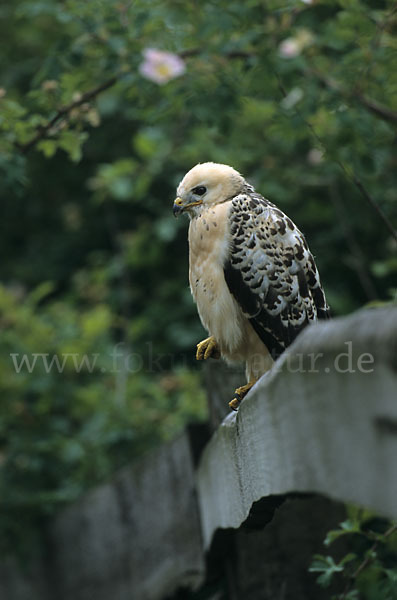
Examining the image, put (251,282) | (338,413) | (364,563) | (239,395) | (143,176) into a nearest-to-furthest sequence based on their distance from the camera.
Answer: (338,413) < (364,563) < (239,395) < (251,282) < (143,176)

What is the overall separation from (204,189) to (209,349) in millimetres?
572

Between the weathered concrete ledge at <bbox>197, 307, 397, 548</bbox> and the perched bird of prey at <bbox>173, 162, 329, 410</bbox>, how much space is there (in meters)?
1.20

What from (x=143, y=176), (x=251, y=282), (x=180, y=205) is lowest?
(x=251, y=282)

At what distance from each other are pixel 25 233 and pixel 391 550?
4.56 meters

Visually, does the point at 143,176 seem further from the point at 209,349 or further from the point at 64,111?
the point at 209,349

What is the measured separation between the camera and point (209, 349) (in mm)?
2691

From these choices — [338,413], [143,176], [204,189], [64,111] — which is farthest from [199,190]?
[338,413]

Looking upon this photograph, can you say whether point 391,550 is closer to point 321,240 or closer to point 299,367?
point 299,367

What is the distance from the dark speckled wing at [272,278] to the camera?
2523mm

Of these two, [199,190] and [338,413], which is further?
[199,190]

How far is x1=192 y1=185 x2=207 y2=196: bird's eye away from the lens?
9.05 ft

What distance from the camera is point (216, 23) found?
305cm

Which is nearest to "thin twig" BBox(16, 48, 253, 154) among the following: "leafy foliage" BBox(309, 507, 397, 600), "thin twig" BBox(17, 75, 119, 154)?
"thin twig" BBox(17, 75, 119, 154)

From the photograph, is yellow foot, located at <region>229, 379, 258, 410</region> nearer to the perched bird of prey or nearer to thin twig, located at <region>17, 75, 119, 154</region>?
the perched bird of prey
